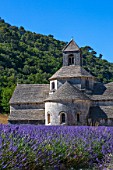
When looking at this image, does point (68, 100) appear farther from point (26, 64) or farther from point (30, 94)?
point (26, 64)

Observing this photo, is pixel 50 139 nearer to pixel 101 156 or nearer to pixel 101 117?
pixel 101 156

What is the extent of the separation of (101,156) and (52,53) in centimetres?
10715

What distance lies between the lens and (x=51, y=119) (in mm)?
37125

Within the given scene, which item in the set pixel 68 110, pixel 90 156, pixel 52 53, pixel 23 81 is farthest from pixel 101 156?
pixel 52 53

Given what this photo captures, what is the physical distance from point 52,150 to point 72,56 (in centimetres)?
3507

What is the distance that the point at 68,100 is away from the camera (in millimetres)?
36344

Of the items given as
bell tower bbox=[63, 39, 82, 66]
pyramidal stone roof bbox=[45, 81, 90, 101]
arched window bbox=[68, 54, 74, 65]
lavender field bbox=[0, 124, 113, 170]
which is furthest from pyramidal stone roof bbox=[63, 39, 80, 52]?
lavender field bbox=[0, 124, 113, 170]

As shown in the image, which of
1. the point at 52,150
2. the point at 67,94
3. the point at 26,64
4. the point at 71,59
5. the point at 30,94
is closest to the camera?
the point at 52,150

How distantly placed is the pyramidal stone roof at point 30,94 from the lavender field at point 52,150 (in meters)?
29.7

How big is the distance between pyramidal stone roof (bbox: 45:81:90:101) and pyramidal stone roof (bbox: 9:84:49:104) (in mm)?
3798

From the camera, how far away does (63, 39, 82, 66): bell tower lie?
139 ft

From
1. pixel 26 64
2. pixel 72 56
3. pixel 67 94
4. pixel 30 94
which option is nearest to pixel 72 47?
pixel 72 56

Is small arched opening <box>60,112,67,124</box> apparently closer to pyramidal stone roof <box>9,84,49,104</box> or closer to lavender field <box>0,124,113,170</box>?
pyramidal stone roof <box>9,84,49,104</box>

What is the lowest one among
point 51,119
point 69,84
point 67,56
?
point 51,119
